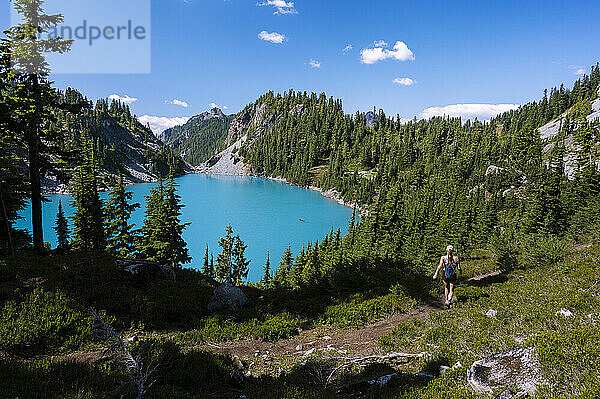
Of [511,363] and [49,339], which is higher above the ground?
[511,363]

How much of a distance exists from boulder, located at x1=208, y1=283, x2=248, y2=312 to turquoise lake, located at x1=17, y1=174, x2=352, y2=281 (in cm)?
4513

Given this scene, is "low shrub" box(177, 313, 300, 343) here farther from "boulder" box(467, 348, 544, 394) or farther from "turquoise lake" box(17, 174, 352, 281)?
A: "turquoise lake" box(17, 174, 352, 281)

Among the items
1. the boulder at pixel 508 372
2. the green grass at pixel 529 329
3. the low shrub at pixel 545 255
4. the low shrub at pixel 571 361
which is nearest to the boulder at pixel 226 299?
the green grass at pixel 529 329

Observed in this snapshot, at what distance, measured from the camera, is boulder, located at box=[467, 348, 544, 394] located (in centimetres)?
514

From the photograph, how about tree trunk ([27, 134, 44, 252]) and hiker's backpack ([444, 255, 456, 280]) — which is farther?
tree trunk ([27, 134, 44, 252])

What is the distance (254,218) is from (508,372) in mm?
98513

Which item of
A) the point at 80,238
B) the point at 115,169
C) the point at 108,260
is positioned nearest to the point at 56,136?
the point at 108,260

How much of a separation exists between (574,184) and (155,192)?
72448 mm

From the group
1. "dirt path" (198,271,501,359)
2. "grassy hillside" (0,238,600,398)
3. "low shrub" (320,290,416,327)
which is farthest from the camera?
"low shrub" (320,290,416,327)

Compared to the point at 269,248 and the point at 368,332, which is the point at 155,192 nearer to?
the point at 368,332

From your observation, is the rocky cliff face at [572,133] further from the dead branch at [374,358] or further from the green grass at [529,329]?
the dead branch at [374,358]

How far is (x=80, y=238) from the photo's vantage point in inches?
1222

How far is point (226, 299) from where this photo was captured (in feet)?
44.6

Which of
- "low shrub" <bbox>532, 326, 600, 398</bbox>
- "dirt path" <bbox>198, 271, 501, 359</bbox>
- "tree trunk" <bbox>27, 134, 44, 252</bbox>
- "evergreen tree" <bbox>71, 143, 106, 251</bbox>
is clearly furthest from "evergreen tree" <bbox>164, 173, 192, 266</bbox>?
"low shrub" <bbox>532, 326, 600, 398</bbox>
